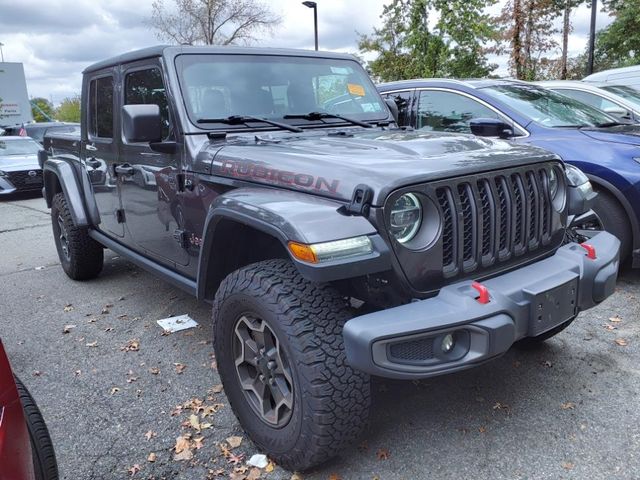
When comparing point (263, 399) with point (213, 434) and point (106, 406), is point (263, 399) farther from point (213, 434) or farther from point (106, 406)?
point (106, 406)

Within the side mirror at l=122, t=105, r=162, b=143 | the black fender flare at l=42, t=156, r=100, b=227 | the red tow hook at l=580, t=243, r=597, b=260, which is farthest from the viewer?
the black fender flare at l=42, t=156, r=100, b=227

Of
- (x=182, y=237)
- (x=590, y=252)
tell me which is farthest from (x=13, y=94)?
(x=590, y=252)

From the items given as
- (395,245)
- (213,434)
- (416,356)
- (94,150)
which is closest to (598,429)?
(416,356)

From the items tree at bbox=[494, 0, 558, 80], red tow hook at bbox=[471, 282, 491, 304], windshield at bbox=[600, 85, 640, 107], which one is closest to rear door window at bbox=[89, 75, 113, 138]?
red tow hook at bbox=[471, 282, 491, 304]

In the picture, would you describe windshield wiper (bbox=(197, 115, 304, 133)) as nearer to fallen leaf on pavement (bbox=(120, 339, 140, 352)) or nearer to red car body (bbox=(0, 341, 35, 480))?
fallen leaf on pavement (bbox=(120, 339, 140, 352))

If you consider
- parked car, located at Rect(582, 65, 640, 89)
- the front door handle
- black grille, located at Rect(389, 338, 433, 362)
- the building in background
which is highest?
the building in background

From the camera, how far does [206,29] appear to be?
1085 inches

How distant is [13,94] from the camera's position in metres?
27.0

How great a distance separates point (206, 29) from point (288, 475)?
92.6 ft

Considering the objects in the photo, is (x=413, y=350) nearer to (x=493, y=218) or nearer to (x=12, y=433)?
(x=493, y=218)

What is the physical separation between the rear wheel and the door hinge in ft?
4.62

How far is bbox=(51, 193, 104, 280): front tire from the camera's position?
504 centimetres

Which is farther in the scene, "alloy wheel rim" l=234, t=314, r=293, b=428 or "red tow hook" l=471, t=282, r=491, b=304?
"alloy wheel rim" l=234, t=314, r=293, b=428

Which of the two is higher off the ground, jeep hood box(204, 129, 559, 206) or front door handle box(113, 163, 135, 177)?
jeep hood box(204, 129, 559, 206)
